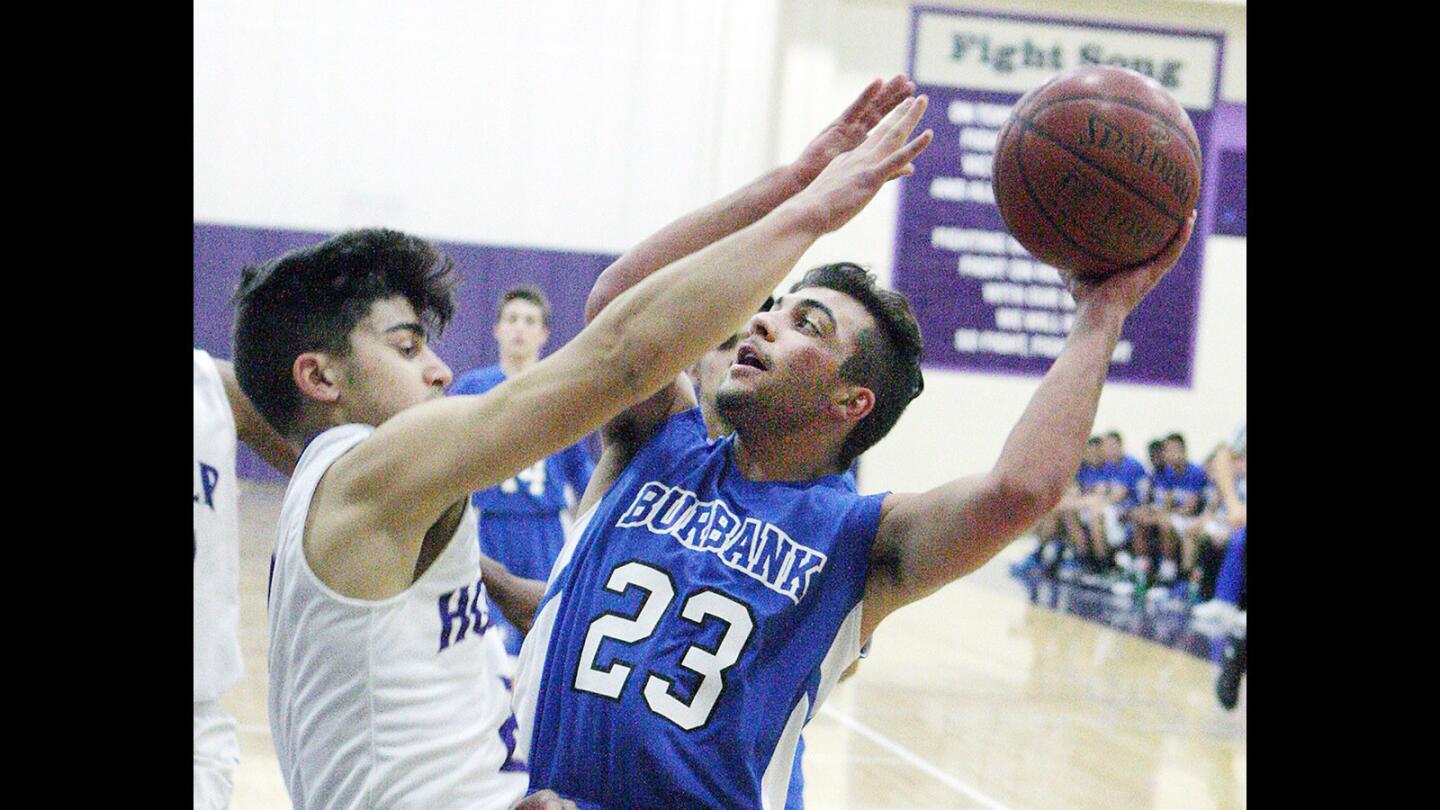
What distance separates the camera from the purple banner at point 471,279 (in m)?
12.9

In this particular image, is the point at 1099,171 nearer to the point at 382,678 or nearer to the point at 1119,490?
the point at 382,678

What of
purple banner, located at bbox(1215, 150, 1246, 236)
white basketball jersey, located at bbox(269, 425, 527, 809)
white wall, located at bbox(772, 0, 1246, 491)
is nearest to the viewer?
white basketball jersey, located at bbox(269, 425, 527, 809)

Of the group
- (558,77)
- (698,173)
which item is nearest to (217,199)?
(558,77)

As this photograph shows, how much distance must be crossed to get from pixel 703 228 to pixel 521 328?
4.17 m

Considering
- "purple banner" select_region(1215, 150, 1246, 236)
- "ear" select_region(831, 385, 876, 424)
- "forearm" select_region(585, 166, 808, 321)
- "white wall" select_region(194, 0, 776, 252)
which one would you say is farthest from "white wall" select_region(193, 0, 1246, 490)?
"forearm" select_region(585, 166, 808, 321)

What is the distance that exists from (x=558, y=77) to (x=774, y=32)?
6.39ft

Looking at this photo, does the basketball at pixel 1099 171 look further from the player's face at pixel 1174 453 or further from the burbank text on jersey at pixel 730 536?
the player's face at pixel 1174 453

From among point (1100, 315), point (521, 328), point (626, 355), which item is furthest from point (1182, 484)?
point (626, 355)

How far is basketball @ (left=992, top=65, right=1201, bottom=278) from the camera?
254cm

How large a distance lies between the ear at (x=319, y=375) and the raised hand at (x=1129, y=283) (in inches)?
49.0

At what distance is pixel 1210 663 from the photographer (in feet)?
31.2

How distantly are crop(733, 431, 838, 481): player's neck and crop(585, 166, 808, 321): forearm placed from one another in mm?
355

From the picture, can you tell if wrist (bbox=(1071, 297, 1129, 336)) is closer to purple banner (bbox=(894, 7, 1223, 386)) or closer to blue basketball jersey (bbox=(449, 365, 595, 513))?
blue basketball jersey (bbox=(449, 365, 595, 513))
